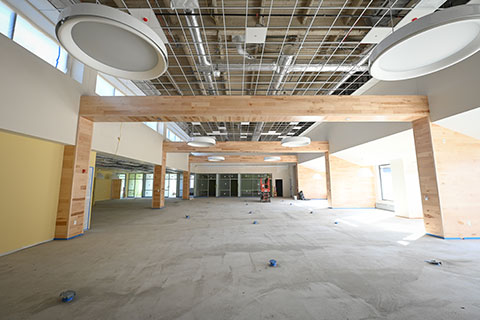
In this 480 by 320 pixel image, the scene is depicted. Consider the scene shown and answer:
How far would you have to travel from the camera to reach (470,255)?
4.01 metres

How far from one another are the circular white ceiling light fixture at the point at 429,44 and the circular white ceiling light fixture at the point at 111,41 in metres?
3.02

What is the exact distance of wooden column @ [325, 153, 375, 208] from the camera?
1212 centimetres

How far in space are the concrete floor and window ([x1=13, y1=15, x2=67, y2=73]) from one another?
451 cm

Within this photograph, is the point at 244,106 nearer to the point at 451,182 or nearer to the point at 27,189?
the point at 27,189

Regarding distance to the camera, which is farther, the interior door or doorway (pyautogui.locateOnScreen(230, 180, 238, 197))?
doorway (pyautogui.locateOnScreen(230, 180, 238, 197))

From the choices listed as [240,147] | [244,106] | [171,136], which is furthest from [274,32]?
[171,136]

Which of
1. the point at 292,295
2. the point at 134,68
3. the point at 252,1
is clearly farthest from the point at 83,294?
the point at 252,1

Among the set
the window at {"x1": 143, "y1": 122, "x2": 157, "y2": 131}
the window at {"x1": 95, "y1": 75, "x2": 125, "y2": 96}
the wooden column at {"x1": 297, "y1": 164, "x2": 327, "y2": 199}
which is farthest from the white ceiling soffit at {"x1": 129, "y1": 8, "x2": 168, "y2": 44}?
the wooden column at {"x1": 297, "y1": 164, "x2": 327, "y2": 199}

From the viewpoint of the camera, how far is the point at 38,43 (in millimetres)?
4645

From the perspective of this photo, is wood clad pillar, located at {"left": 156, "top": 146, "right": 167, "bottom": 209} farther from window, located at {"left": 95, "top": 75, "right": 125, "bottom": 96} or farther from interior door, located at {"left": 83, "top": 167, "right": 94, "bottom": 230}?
interior door, located at {"left": 83, "top": 167, "right": 94, "bottom": 230}

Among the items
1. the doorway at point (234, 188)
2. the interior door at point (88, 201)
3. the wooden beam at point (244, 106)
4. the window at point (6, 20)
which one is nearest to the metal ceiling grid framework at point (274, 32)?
the window at point (6, 20)

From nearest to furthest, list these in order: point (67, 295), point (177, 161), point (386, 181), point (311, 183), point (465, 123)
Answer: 1. point (67, 295)
2. point (465, 123)
3. point (386, 181)
4. point (177, 161)
5. point (311, 183)

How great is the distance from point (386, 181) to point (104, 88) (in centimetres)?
1509

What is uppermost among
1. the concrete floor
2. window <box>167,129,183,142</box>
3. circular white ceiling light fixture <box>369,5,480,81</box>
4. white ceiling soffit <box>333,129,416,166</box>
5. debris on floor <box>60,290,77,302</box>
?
window <box>167,129,183,142</box>
